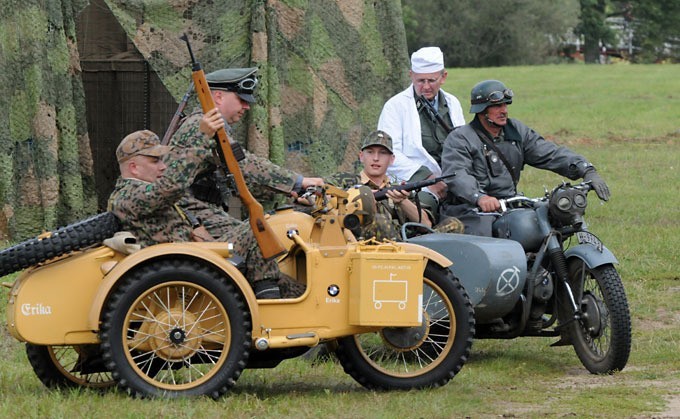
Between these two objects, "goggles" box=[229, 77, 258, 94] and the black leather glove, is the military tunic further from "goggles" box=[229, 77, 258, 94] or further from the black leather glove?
"goggles" box=[229, 77, 258, 94]

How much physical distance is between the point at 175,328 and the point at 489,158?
3096mm

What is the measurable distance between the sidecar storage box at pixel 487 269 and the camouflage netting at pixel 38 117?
15.2ft

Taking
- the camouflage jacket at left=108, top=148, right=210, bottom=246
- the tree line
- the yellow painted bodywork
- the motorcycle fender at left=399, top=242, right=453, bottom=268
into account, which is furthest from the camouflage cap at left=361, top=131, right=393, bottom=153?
the tree line

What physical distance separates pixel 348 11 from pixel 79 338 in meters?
6.30

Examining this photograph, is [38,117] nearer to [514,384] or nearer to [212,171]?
[212,171]

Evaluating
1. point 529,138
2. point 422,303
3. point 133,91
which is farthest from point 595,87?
point 422,303

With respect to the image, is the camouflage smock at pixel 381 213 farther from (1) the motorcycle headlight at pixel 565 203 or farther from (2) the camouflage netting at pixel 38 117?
(2) the camouflage netting at pixel 38 117

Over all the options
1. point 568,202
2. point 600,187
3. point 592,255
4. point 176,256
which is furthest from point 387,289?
point 600,187

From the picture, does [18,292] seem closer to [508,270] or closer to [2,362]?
[2,362]

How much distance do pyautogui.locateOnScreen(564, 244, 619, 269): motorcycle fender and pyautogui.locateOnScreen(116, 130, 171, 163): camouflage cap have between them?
8.74 feet

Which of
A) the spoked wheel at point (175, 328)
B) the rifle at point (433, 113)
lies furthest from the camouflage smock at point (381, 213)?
the spoked wheel at point (175, 328)

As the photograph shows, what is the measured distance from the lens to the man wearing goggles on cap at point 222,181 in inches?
311

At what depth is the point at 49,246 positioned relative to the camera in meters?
7.01

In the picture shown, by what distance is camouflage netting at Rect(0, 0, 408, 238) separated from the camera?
12.2 metres
